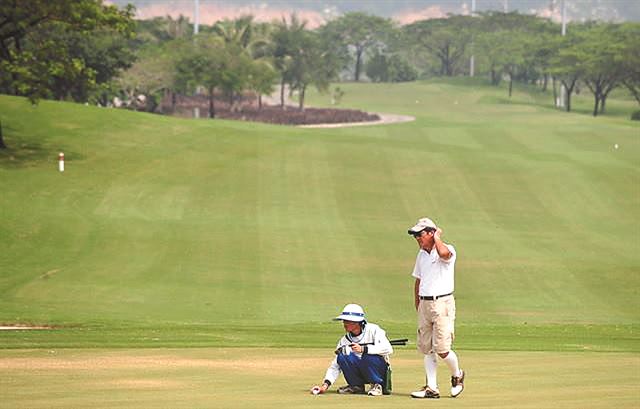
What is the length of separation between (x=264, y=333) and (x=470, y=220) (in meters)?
20.9

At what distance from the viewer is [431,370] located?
14.7 m

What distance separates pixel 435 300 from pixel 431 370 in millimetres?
770

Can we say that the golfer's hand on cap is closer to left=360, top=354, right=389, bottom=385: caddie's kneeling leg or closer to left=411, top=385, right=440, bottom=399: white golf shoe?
left=360, top=354, right=389, bottom=385: caddie's kneeling leg

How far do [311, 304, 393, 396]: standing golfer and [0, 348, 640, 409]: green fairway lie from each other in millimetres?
232

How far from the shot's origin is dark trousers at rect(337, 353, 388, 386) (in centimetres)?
1455

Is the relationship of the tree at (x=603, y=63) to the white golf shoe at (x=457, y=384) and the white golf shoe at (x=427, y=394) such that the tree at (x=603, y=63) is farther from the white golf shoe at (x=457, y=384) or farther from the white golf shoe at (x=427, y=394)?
the white golf shoe at (x=427, y=394)

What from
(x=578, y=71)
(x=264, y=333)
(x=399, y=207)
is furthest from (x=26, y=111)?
(x=578, y=71)

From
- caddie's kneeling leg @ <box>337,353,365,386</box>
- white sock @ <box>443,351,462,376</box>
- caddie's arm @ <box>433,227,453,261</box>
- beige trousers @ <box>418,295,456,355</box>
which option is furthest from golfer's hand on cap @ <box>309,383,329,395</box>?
caddie's arm @ <box>433,227,453,261</box>

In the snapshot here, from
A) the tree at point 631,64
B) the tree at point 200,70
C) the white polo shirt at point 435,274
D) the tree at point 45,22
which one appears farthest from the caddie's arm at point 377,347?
the tree at point 631,64

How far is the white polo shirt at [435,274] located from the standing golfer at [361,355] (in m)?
0.71

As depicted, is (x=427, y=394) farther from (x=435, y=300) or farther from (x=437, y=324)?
(x=435, y=300)

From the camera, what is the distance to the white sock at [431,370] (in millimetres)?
14500

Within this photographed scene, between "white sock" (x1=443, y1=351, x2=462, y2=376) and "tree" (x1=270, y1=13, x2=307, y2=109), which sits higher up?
"white sock" (x1=443, y1=351, x2=462, y2=376)

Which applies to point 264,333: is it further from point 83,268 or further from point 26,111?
point 26,111
